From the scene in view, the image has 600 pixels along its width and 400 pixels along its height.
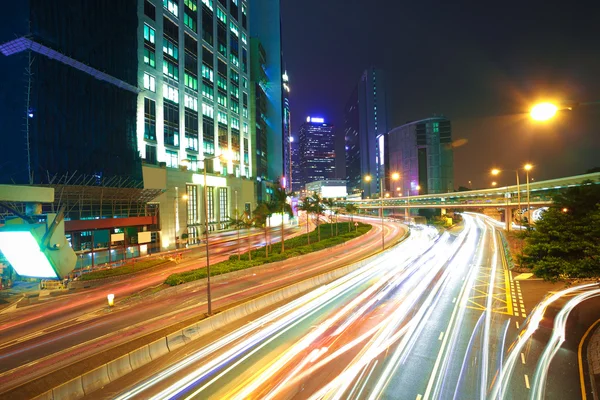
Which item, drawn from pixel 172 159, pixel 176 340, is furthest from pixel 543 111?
pixel 172 159

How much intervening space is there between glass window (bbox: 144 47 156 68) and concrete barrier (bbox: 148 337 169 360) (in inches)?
1900

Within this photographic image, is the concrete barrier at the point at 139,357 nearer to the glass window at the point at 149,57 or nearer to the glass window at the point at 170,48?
the glass window at the point at 149,57

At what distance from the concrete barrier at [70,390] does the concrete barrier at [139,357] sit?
1862 mm

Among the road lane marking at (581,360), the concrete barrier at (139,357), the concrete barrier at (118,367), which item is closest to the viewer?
the road lane marking at (581,360)

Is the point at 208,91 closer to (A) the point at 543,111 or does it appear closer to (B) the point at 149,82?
(B) the point at 149,82

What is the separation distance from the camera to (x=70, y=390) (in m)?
9.84

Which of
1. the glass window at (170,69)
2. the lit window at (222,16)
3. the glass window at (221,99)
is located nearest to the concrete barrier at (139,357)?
the glass window at (170,69)

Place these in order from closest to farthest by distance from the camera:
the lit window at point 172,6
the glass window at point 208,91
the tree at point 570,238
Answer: the tree at point 570,238
the lit window at point 172,6
the glass window at point 208,91

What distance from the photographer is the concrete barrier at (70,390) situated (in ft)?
31.2

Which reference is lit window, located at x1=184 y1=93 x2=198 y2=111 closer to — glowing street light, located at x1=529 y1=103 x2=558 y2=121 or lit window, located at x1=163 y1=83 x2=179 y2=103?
lit window, located at x1=163 y1=83 x2=179 y2=103

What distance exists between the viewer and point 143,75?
4612cm

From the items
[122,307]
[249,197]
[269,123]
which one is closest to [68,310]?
[122,307]

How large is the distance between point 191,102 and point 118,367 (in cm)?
5373

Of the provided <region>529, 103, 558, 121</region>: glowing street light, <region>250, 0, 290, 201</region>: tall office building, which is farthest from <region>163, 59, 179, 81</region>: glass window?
<region>529, 103, 558, 121</region>: glowing street light
